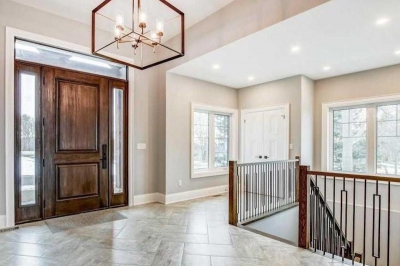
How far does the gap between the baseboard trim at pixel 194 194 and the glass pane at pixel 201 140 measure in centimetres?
53

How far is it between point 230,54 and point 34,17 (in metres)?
3.09

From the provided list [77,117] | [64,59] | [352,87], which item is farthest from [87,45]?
[352,87]

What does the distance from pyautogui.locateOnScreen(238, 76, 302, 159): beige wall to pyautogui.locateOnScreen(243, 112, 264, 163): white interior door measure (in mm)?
283

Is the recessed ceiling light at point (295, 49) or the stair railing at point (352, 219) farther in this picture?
the recessed ceiling light at point (295, 49)

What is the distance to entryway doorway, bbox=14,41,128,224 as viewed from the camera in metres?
3.64

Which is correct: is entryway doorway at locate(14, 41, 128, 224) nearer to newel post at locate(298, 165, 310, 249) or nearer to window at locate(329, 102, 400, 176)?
newel post at locate(298, 165, 310, 249)

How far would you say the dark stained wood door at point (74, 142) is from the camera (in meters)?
3.83

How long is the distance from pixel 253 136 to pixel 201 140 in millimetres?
1347

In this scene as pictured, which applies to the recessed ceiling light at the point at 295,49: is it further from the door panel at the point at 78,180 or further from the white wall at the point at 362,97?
the door panel at the point at 78,180

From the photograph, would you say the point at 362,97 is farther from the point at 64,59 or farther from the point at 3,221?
the point at 3,221

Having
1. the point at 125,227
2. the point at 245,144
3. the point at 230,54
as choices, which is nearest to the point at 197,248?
the point at 125,227

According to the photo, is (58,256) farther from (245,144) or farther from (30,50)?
(245,144)

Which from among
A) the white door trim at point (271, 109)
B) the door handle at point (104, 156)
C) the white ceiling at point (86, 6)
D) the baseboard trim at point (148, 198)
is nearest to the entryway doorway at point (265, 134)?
the white door trim at point (271, 109)

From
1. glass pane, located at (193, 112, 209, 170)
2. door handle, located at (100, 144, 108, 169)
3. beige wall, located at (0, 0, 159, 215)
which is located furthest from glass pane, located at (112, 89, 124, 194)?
glass pane, located at (193, 112, 209, 170)
